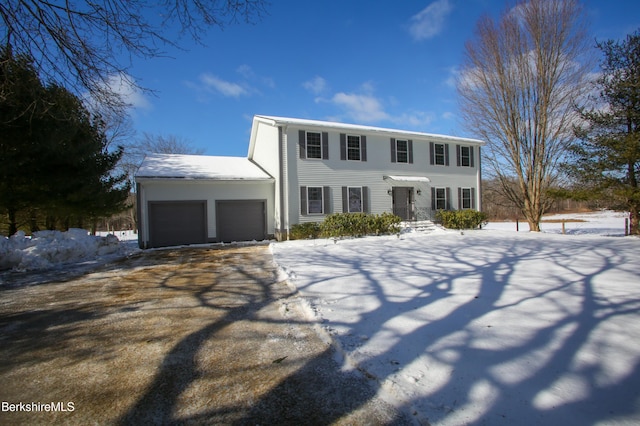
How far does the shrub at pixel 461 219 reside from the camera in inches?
629

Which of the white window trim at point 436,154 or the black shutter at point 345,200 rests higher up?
the white window trim at point 436,154

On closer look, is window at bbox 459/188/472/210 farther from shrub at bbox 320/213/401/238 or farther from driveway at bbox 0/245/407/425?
driveway at bbox 0/245/407/425

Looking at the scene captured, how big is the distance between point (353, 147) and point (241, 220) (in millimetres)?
6585

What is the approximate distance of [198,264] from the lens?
8.41 m

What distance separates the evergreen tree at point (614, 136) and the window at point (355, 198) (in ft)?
32.8

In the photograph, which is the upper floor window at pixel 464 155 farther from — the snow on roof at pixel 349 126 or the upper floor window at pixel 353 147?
the upper floor window at pixel 353 147

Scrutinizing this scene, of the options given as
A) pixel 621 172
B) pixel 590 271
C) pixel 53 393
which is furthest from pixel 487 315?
pixel 621 172

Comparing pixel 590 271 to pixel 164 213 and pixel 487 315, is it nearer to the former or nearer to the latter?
pixel 487 315

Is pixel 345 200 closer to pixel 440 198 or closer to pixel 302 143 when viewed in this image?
pixel 302 143

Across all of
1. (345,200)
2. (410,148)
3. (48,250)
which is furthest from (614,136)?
(48,250)

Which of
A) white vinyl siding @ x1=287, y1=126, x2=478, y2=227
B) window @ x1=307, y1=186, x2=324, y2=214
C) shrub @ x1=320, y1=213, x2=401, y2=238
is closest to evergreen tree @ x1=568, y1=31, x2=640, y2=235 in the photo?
white vinyl siding @ x1=287, y1=126, x2=478, y2=227

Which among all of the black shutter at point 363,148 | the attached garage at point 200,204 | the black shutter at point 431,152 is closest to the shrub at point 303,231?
the attached garage at point 200,204

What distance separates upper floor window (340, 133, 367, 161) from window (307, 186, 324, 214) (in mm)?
2113

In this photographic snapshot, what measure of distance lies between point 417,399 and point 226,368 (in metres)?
1.66
